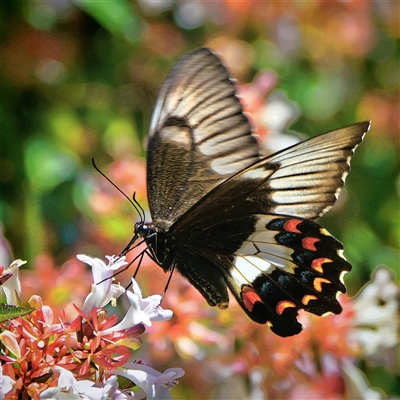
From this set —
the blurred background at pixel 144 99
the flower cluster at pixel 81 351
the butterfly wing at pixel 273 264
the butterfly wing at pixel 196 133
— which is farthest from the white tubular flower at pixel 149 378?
the blurred background at pixel 144 99

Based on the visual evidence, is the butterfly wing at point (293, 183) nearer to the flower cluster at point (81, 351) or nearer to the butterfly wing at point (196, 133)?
the butterfly wing at point (196, 133)

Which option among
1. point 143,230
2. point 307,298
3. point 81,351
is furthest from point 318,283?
point 81,351

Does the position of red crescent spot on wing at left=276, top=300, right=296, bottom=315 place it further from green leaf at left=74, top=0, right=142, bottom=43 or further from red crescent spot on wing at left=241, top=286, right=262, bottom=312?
green leaf at left=74, top=0, right=142, bottom=43

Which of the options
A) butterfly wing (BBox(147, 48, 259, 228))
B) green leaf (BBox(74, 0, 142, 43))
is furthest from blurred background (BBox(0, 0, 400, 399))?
butterfly wing (BBox(147, 48, 259, 228))

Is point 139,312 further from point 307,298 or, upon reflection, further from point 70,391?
point 307,298

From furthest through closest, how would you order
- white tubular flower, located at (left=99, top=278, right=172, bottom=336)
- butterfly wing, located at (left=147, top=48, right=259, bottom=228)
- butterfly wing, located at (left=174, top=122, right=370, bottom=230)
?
butterfly wing, located at (left=147, top=48, right=259, bottom=228) < butterfly wing, located at (left=174, top=122, right=370, bottom=230) < white tubular flower, located at (left=99, top=278, right=172, bottom=336)

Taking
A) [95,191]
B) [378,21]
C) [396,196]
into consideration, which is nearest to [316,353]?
[95,191]
